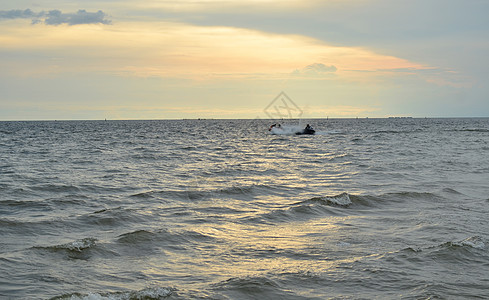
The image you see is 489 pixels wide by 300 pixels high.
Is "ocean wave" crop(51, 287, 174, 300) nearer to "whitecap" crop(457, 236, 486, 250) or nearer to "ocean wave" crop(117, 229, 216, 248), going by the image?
"ocean wave" crop(117, 229, 216, 248)

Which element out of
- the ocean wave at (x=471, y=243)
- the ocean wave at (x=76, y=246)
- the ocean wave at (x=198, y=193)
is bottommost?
the ocean wave at (x=198, y=193)

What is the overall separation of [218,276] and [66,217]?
704 centimetres

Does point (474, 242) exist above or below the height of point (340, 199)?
above

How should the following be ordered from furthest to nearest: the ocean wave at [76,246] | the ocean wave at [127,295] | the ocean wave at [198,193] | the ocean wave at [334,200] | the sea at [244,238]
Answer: the ocean wave at [198,193] → the ocean wave at [334,200] → the ocean wave at [76,246] → the sea at [244,238] → the ocean wave at [127,295]

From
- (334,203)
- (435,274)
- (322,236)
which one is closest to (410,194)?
(334,203)

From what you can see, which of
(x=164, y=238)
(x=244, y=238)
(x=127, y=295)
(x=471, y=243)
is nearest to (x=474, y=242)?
(x=471, y=243)

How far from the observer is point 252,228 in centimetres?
1283

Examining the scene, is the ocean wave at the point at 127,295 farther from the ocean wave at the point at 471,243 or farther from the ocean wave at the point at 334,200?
the ocean wave at the point at 334,200

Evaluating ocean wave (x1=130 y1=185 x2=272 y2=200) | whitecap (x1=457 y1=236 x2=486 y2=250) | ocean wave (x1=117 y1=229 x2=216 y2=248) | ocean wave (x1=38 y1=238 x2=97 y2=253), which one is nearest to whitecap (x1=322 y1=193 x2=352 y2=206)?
ocean wave (x1=130 y1=185 x2=272 y2=200)

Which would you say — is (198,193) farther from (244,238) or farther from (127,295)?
(127,295)

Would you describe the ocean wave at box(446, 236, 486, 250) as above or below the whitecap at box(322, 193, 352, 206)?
above

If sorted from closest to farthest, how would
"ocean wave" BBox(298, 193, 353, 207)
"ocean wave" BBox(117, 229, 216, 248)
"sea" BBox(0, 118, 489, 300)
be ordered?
"sea" BBox(0, 118, 489, 300)
"ocean wave" BBox(117, 229, 216, 248)
"ocean wave" BBox(298, 193, 353, 207)

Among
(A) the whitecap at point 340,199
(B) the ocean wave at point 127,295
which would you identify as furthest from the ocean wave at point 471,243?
(B) the ocean wave at point 127,295

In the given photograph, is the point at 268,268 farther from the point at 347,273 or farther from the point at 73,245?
the point at 73,245
